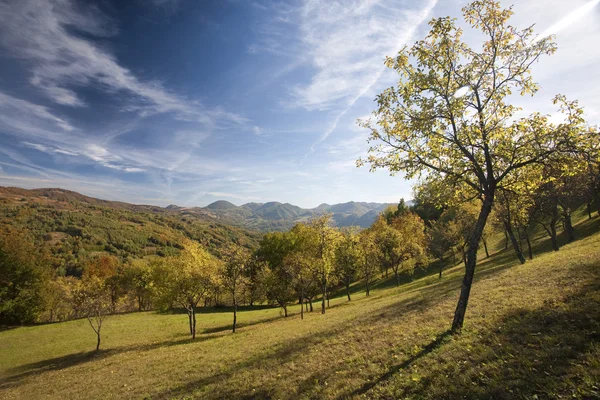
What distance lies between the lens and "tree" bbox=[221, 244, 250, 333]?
3607cm

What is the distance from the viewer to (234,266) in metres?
36.6

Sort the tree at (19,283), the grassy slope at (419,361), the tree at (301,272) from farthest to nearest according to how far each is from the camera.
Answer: the tree at (19,283), the tree at (301,272), the grassy slope at (419,361)

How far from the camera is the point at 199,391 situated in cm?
1428

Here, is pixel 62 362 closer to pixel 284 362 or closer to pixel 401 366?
pixel 284 362

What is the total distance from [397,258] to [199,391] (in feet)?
182

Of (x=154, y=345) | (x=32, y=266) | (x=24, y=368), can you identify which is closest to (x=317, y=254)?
(x=154, y=345)

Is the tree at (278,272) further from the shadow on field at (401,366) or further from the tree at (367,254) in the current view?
the shadow on field at (401,366)

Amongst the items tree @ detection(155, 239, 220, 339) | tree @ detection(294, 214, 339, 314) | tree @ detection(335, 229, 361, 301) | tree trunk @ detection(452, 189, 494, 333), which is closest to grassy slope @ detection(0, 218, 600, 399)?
tree trunk @ detection(452, 189, 494, 333)

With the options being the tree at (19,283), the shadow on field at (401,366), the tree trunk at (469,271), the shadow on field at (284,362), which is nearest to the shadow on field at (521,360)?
the shadow on field at (401,366)

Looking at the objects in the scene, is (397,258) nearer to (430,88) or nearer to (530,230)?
(530,230)

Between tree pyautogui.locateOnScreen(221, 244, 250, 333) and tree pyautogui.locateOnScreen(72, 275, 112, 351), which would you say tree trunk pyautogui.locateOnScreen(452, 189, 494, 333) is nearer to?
tree pyautogui.locateOnScreen(221, 244, 250, 333)

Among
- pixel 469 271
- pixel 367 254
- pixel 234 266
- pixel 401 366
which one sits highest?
pixel 469 271

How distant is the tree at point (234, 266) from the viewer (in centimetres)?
3607

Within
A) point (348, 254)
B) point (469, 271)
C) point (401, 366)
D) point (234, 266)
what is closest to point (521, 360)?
point (401, 366)
